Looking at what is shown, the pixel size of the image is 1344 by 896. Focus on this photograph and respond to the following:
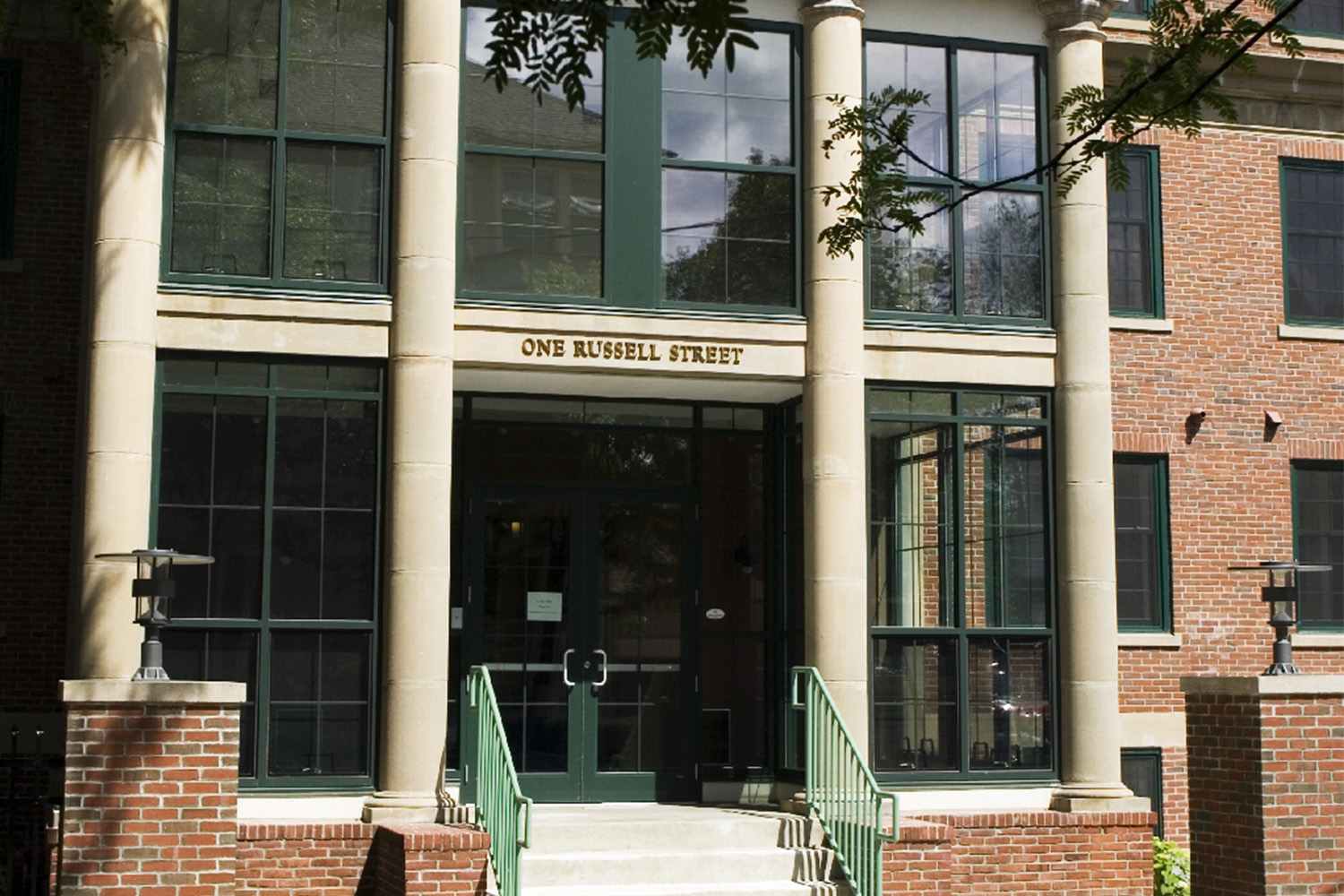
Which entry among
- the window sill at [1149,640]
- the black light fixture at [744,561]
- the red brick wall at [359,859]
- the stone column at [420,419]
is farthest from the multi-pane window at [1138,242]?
the red brick wall at [359,859]

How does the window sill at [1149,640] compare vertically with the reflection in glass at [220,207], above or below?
below

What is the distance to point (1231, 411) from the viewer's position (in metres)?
17.6

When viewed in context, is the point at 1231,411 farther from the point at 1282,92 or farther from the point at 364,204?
the point at 364,204

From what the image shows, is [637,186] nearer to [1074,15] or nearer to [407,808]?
[1074,15]

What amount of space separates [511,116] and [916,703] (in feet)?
18.6

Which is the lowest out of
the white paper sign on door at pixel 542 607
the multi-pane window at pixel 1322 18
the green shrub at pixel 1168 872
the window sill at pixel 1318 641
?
the green shrub at pixel 1168 872

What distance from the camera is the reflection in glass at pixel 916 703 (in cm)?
1414

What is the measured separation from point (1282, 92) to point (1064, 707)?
7352 mm

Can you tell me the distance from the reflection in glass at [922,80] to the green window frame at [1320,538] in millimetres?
5615

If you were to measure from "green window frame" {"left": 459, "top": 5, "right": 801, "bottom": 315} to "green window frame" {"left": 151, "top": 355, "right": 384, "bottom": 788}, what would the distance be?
1.68 meters

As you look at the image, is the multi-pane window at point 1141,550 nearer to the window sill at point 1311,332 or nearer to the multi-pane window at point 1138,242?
the multi-pane window at point 1138,242

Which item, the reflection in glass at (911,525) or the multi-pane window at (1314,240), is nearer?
the reflection in glass at (911,525)

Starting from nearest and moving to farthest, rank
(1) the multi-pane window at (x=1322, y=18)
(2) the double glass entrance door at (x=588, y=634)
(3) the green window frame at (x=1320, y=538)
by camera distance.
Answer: (2) the double glass entrance door at (x=588, y=634) → (3) the green window frame at (x=1320, y=538) → (1) the multi-pane window at (x=1322, y=18)

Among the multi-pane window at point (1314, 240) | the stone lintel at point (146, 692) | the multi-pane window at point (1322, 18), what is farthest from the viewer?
the multi-pane window at point (1322, 18)
